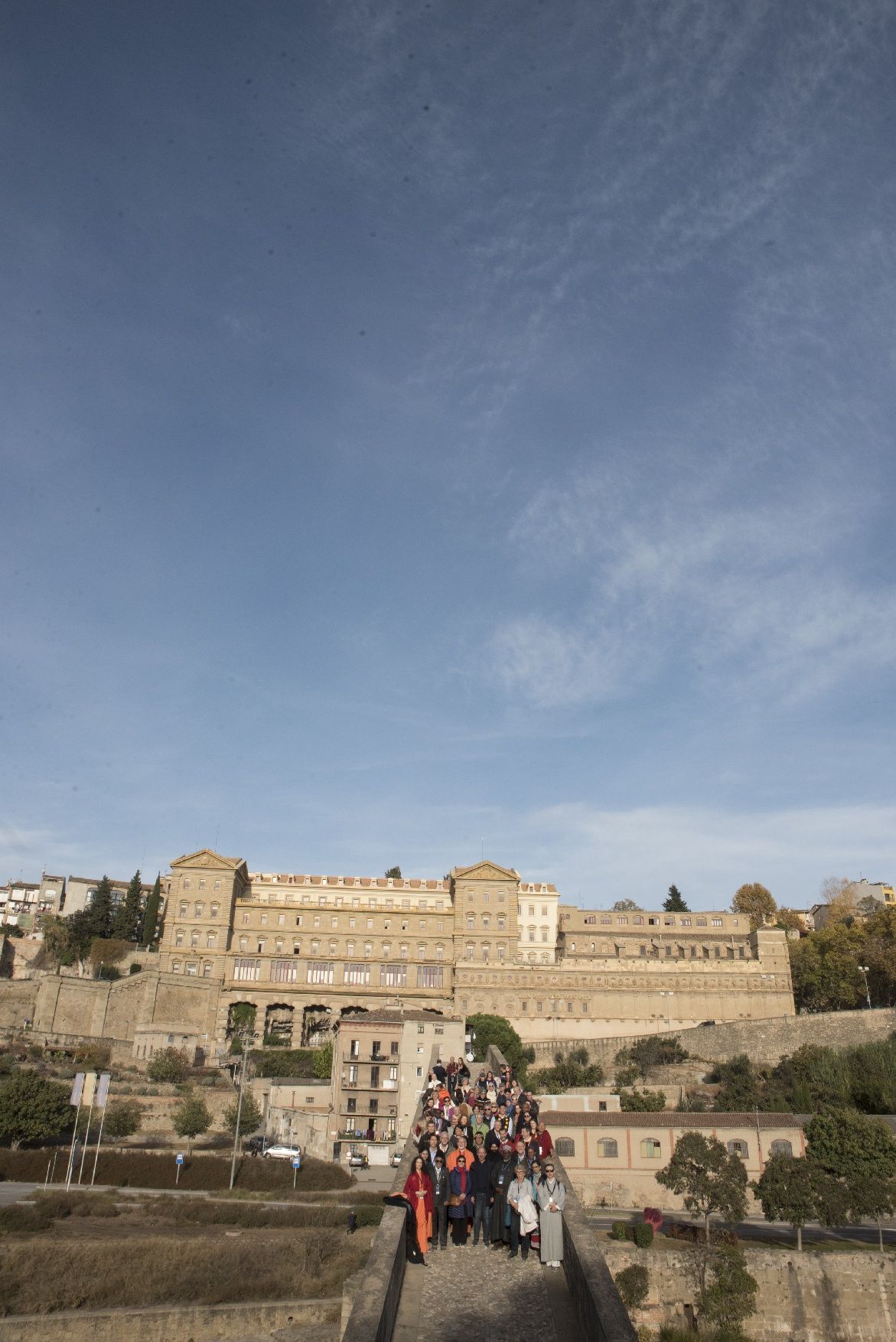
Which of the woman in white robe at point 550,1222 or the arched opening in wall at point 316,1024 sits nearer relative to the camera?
the woman in white robe at point 550,1222

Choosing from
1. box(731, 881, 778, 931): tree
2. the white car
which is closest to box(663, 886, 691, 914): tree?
box(731, 881, 778, 931): tree

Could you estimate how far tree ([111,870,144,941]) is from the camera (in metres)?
79.4

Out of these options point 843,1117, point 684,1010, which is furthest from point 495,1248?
point 684,1010

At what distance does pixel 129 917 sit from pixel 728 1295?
62240 mm

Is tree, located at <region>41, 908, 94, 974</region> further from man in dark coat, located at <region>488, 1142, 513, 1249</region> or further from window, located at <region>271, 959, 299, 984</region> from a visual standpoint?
man in dark coat, located at <region>488, 1142, 513, 1249</region>

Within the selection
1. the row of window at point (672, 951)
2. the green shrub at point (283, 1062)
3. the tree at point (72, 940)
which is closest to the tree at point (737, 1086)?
the row of window at point (672, 951)

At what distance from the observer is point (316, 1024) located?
2825 inches

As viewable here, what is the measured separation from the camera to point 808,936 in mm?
79438

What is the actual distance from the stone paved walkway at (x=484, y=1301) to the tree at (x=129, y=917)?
72.4 metres

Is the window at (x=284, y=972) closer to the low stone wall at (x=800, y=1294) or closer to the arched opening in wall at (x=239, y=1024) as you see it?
the arched opening in wall at (x=239, y=1024)

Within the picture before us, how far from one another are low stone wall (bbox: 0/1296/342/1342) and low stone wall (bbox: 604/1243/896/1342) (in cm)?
950

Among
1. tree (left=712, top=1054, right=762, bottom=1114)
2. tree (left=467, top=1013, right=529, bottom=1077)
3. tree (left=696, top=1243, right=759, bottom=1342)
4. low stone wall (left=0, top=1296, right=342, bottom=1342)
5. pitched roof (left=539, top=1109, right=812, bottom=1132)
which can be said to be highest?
tree (left=467, top=1013, right=529, bottom=1077)

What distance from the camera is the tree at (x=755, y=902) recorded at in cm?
9125

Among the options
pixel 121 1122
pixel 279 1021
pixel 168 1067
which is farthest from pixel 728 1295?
pixel 279 1021
